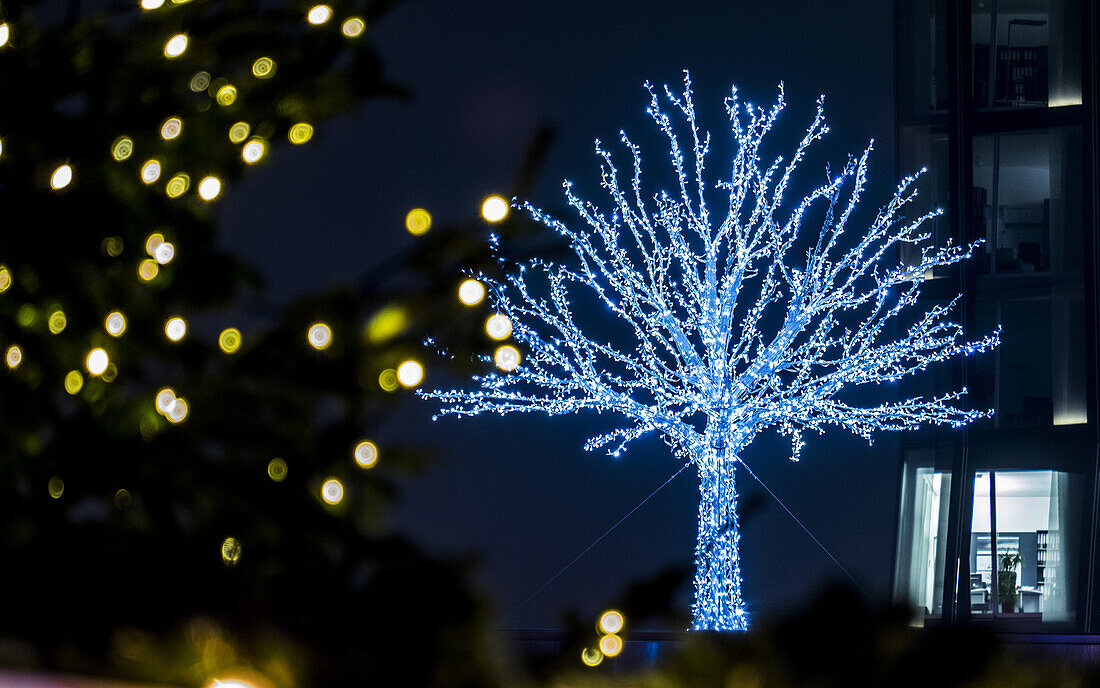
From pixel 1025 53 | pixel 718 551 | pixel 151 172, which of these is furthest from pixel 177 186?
pixel 1025 53

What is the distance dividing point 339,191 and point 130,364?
712 cm

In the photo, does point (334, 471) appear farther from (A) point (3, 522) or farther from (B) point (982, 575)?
(B) point (982, 575)

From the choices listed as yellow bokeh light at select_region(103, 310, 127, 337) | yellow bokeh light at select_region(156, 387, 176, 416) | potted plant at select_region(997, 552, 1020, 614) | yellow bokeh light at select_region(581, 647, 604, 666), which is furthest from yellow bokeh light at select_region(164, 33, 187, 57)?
potted plant at select_region(997, 552, 1020, 614)

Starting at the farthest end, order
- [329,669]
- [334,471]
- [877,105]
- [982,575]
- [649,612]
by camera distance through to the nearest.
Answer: [877,105] → [982,575] → [334,471] → [649,612] → [329,669]

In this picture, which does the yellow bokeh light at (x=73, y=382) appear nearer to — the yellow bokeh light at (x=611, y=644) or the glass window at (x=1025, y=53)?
the yellow bokeh light at (x=611, y=644)

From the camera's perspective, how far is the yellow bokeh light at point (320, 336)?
1.48 m

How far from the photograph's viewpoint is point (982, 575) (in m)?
8.16

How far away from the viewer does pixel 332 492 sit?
1438 mm

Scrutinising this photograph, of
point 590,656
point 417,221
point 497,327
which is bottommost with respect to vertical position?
point 590,656

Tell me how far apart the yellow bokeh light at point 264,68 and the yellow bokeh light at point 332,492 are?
0.56m

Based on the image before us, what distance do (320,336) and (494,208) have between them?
0.84 feet

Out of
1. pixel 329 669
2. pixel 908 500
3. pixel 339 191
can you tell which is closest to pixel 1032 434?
pixel 908 500

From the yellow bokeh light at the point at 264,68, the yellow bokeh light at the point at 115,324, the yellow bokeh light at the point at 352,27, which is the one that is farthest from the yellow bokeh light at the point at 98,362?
the yellow bokeh light at the point at 352,27

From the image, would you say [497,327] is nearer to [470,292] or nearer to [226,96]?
[470,292]
